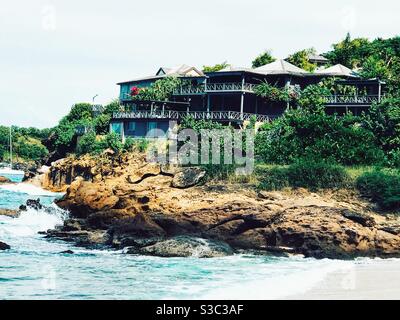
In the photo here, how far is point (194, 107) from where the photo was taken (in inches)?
1966

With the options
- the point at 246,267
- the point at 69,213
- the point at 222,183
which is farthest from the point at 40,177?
the point at 246,267

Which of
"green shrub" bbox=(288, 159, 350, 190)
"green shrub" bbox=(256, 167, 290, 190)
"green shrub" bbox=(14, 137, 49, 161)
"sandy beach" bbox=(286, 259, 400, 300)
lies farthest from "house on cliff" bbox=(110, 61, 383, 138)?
"green shrub" bbox=(14, 137, 49, 161)

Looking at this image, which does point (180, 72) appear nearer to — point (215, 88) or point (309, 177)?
point (215, 88)

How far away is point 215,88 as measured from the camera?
47.2 meters

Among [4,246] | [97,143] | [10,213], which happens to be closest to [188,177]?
[4,246]

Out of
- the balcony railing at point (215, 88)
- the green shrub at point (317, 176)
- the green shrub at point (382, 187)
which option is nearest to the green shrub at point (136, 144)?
the balcony railing at point (215, 88)

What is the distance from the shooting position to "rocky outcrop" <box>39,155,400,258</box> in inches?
941

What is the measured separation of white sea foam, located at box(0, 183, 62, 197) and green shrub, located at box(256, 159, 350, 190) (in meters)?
25.0

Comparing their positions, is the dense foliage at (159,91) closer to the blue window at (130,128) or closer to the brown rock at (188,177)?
the blue window at (130,128)

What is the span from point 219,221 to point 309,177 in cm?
541

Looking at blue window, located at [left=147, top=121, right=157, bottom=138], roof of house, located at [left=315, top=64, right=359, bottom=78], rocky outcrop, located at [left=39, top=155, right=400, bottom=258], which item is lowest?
rocky outcrop, located at [left=39, top=155, right=400, bottom=258]

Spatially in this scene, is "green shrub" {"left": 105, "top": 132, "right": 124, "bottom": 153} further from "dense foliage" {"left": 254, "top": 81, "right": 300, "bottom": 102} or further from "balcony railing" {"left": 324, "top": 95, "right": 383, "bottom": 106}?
"balcony railing" {"left": 324, "top": 95, "right": 383, "bottom": 106}
